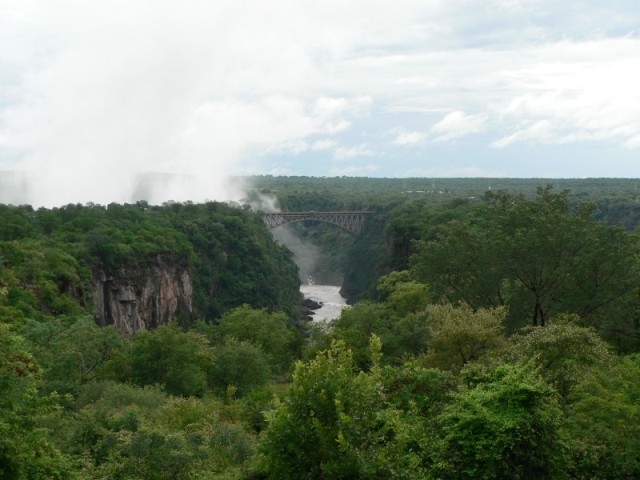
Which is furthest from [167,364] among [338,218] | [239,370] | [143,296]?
[338,218]

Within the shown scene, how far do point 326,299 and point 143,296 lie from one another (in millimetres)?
46576

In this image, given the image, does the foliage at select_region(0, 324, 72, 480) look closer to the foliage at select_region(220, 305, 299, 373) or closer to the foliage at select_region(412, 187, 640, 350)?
the foliage at select_region(412, 187, 640, 350)

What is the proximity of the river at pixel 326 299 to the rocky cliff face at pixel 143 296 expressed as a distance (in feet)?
64.2

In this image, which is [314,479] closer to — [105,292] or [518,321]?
[518,321]

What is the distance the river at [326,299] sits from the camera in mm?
91438

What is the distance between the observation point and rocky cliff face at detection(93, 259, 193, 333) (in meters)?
57.8

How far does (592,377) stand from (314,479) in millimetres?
7312

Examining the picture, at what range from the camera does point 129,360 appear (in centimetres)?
3256

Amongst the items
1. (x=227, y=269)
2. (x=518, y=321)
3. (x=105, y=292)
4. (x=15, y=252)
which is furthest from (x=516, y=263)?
(x=227, y=269)

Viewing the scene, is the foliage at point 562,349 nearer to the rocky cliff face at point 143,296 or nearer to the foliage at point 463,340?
the foliage at point 463,340

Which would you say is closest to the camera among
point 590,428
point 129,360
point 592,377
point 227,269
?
point 590,428

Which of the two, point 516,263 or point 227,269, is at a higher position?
point 516,263

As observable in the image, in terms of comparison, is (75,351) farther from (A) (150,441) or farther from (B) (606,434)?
(B) (606,434)

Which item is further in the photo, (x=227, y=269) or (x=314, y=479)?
(x=227, y=269)
